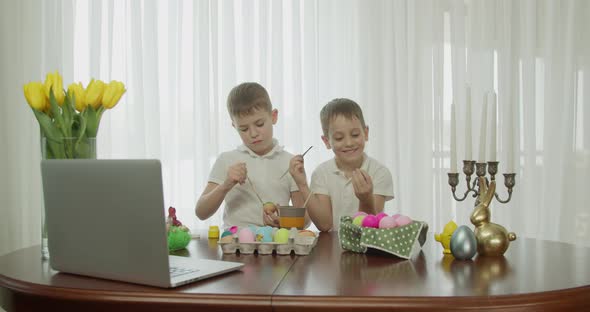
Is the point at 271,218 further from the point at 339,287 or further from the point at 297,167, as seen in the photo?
the point at 339,287

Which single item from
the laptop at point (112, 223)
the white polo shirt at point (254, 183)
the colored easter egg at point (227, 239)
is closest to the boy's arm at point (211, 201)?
the white polo shirt at point (254, 183)

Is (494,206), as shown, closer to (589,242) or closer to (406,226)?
(589,242)

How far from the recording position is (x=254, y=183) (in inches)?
95.1

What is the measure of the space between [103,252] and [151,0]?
2681 mm

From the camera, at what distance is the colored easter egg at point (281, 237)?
151 cm

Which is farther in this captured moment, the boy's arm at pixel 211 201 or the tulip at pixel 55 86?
the boy's arm at pixel 211 201

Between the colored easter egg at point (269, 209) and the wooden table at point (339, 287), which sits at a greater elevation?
the colored easter egg at point (269, 209)

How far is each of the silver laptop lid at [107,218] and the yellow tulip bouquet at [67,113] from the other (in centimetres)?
20

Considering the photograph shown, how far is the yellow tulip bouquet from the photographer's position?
1.44 meters

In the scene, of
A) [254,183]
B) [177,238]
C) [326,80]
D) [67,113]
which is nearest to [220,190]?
[254,183]

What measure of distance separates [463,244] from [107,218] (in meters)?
0.77

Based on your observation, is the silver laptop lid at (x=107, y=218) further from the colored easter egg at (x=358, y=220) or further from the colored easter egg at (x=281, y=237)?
the colored easter egg at (x=358, y=220)

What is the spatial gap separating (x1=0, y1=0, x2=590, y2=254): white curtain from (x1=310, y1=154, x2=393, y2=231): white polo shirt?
120cm

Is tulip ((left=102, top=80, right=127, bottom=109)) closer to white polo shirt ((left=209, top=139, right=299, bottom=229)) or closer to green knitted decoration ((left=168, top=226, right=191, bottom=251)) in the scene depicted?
green knitted decoration ((left=168, top=226, right=191, bottom=251))
